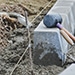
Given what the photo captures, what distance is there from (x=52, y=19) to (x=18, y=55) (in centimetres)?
99

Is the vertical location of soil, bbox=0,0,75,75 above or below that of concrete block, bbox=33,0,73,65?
below

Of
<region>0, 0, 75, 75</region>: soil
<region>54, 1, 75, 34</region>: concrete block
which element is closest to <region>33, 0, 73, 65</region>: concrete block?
<region>0, 0, 75, 75</region>: soil

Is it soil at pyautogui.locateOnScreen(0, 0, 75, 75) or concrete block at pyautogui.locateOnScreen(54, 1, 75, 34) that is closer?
soil at pyautogui.locateOnScreen(0, 0, 75, 75)

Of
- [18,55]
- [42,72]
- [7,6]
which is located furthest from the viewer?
[7,6]

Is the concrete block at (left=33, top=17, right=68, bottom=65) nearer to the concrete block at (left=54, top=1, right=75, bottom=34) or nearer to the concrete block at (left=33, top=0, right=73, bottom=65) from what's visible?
the concrete block at (left=33, top=0, right=73, bottom=65)

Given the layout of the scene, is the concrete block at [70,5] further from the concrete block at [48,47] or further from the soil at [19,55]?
the concrete block at [48,47]

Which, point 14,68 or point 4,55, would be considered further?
point 4,55

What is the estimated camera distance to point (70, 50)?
6.22 m

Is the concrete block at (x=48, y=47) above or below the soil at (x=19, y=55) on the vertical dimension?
above

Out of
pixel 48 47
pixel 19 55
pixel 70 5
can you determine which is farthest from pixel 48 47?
pixel 70 5

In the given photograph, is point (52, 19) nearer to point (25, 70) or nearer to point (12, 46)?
point (25, 70)

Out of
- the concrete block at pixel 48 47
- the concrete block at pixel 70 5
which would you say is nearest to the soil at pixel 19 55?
the concrete block at pixel 48 47

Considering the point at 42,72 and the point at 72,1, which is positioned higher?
the point at 72,1

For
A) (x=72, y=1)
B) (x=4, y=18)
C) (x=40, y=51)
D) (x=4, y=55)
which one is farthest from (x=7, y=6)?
(x=40, y=51)
